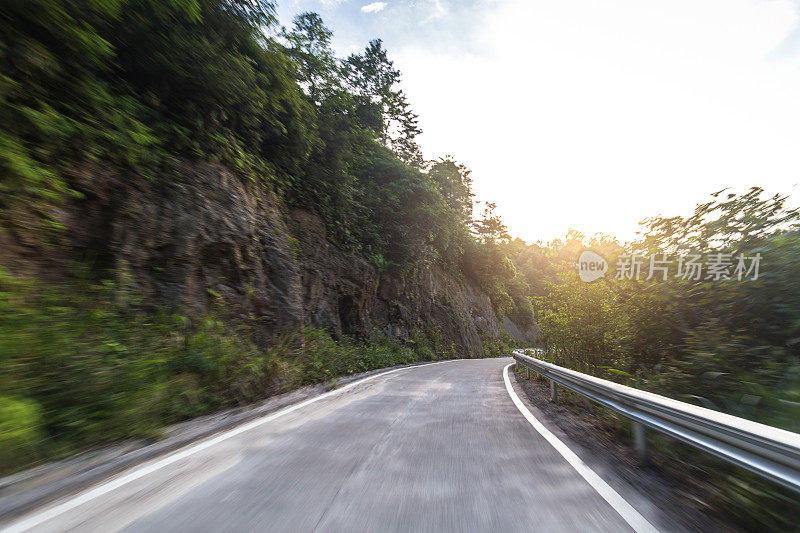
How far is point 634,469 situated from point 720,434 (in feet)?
3.57

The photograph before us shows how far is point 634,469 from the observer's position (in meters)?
3.35

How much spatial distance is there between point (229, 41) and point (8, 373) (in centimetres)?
716

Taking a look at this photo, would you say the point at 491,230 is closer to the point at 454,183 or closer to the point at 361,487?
the point at 454,183

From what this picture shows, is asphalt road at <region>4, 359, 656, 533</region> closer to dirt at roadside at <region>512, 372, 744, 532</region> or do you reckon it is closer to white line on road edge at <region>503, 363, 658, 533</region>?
white line on road edge at <region>503, 363, 658, 533</region>

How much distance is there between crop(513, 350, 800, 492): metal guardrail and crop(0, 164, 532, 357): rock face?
6.69 metres

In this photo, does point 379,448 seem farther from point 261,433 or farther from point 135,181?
point 135,181

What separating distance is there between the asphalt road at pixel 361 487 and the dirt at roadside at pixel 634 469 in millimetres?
358

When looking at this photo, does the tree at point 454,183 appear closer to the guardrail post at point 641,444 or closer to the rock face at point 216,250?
the rock face at point 216,250

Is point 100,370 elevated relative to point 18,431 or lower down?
elevated

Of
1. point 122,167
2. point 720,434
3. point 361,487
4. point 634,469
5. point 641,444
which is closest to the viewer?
point 720,434

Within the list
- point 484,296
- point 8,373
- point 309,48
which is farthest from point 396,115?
point 8,373

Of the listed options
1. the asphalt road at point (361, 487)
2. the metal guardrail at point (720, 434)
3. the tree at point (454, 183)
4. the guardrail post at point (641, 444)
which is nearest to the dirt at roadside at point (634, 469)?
the guardrail post at point (641, 444)

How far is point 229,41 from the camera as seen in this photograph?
770 centimetres

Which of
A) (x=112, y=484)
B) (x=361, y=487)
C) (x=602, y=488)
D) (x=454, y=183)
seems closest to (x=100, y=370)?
(x=112, y=484)
